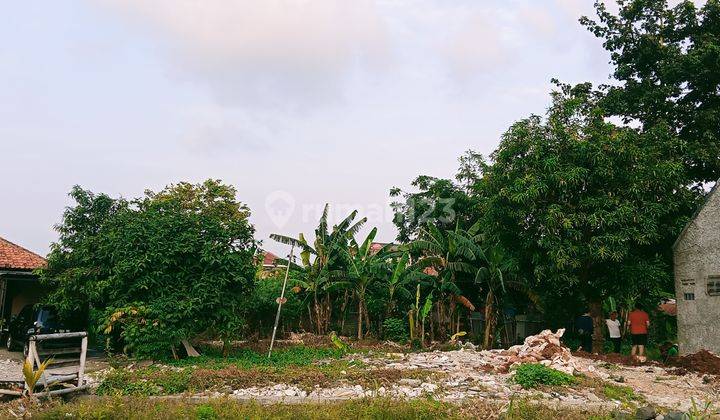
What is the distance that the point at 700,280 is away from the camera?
46.2 feet

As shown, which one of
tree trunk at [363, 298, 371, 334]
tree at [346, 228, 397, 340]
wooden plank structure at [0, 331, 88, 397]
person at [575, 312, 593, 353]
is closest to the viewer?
wooden plank structure at [0, 331, 88, 397]

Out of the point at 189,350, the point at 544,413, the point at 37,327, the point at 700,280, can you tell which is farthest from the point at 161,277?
the point at 700,280

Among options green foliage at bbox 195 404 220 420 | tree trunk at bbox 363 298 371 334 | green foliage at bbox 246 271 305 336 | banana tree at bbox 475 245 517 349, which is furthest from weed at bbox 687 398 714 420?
green foliage at bbox 246 271 305 336

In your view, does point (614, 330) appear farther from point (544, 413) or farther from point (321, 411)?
point (321, 411)

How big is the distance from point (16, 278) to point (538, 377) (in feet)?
51.6

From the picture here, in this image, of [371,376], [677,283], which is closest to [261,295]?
[371,376]

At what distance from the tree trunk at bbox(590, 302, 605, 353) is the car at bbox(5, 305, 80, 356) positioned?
1387 cm

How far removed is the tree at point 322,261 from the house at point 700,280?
9.84m

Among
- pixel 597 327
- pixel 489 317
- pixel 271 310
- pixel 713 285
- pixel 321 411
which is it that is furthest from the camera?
pixel 271 310

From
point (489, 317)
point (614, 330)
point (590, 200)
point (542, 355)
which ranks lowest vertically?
point (542, 355)

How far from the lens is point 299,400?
30.8 feet

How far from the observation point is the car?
594 inches

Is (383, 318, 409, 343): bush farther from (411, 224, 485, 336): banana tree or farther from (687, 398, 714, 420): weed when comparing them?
(687, 398, 714, 420): weed

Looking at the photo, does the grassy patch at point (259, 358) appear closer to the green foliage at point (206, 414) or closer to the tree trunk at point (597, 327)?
the green foliage at point (206, 414)
